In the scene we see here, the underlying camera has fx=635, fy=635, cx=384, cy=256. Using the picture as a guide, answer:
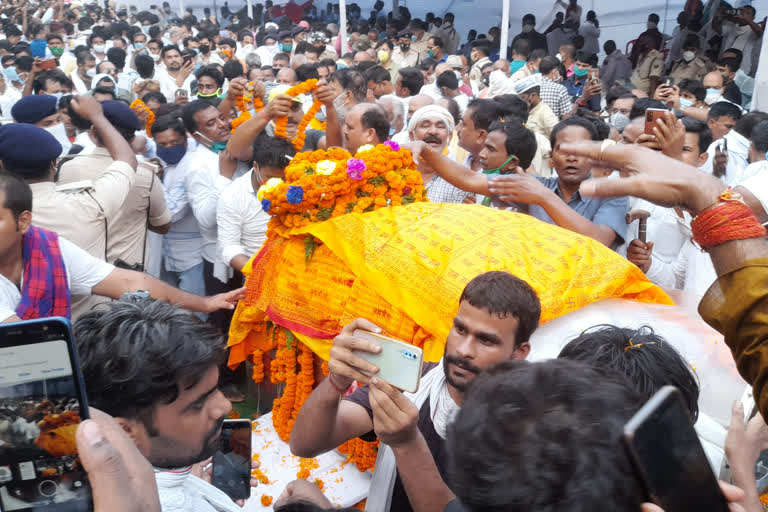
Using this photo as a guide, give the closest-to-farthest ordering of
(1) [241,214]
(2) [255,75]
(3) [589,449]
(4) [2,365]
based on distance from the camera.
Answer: (3) [589,449], (4) [2,365], (1) [241,214], (2) [255,75]

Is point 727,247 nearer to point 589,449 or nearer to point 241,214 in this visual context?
point 589,449

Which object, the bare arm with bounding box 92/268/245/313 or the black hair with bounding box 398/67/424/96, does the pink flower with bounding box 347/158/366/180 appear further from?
the black hair with bounding box 398/67/424/96

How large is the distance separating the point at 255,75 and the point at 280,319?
6238 mm

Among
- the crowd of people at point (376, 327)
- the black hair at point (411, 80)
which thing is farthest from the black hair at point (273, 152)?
the black hair at point (411, 80)

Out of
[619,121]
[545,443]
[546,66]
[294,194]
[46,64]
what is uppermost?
→ [545,443]

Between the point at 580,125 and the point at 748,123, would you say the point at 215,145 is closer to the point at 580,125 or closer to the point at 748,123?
the point at 580,125

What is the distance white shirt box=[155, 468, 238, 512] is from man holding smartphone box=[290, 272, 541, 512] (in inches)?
16.5

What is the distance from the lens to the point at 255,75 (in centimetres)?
859

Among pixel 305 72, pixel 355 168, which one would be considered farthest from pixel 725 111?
pixel 305 72

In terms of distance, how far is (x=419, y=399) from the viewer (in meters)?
2.05

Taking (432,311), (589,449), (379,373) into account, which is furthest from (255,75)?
(589,449)

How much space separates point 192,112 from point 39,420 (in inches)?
154

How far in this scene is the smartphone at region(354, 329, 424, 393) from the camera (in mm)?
1530

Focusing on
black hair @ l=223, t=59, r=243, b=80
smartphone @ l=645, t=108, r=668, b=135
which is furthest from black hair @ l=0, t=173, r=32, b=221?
black hair @ l=223, t=59, r=243, b=80
